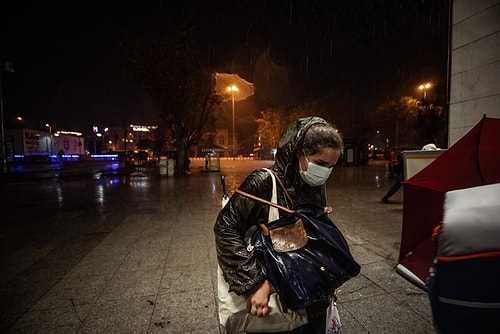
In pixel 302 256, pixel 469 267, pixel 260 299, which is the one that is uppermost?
pixel 469 267

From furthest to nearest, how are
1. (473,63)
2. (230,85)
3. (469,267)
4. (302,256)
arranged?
(230,85), (473,63), (302,256), (469,267)

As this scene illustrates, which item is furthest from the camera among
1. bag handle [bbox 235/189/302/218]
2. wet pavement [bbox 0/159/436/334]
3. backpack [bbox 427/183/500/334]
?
wet pavement [bbox 0/159/436/334]

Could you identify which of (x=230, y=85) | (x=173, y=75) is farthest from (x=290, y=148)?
(x=230, y=85)

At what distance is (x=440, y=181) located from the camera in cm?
242

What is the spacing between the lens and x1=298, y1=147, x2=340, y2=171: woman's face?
59.9 inches

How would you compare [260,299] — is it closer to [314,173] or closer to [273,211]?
[273,211]

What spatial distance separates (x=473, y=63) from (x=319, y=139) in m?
6.21

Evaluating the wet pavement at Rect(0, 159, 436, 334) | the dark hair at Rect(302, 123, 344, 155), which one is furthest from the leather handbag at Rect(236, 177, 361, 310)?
the wet pavement at Rect(0, 159, 436, 334)

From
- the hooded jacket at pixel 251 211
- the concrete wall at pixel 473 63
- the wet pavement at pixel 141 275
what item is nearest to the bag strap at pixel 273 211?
the hooded jacket at pixel 251 211

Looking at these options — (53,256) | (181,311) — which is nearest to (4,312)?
(53,256)

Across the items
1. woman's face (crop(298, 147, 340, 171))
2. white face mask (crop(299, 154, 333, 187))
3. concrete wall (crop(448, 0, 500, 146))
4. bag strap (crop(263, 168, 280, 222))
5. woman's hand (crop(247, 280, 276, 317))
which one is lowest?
woman's hand (crop(247, 280, 276, 317))

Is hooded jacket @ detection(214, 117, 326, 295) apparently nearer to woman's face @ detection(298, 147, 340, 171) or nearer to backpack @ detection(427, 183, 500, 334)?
woman's face @ detection(298, 147, 340, 171)

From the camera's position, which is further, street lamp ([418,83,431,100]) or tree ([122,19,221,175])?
street lamp ([418,83,431,100])

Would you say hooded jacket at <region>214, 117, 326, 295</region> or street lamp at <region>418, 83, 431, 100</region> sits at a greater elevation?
street lamp at <region>418, 83, 431, 100</region>
